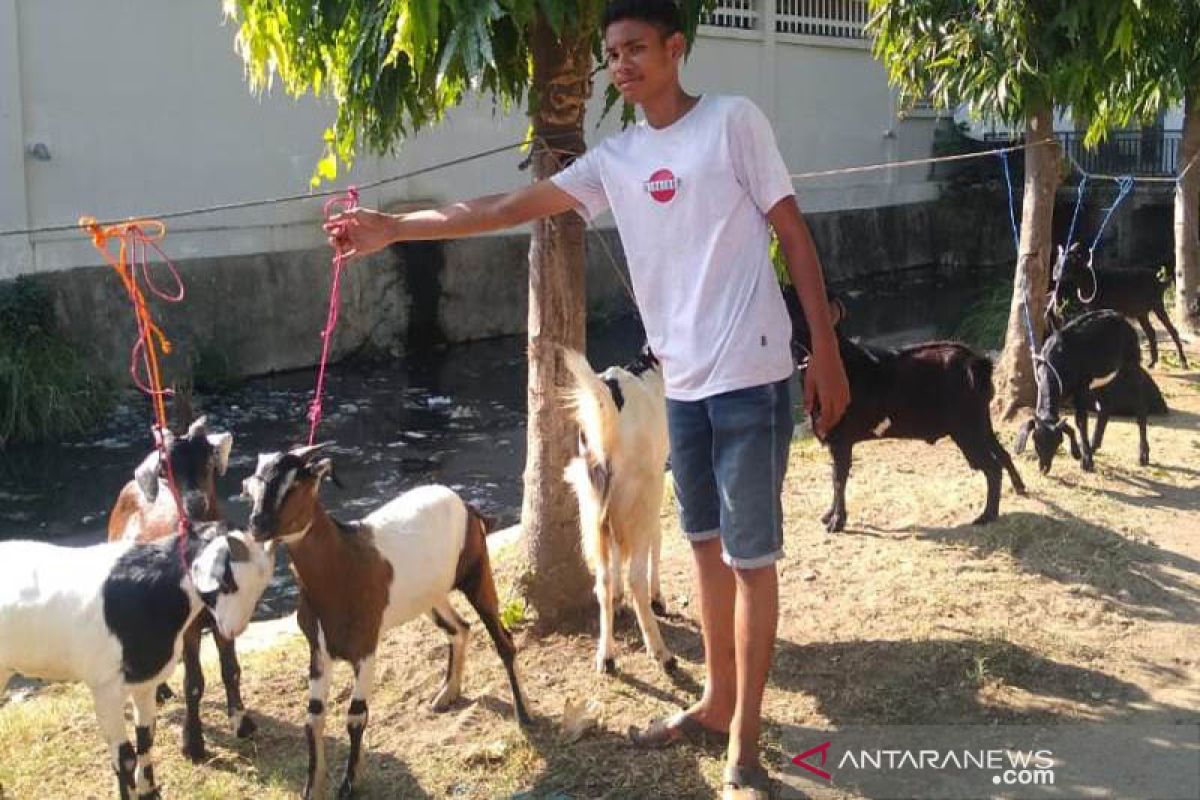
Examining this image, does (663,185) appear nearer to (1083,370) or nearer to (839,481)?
(839,481)

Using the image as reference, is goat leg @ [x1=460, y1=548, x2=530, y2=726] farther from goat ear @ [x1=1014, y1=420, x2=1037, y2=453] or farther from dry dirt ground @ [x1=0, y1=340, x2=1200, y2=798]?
goat ear @ [x1=1014, y1=420, x2=1037, y2=453]

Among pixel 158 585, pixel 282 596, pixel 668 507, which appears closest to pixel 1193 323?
pixel 668 507

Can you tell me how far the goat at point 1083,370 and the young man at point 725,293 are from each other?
406 centimetres

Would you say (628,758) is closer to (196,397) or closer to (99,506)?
(99,506)

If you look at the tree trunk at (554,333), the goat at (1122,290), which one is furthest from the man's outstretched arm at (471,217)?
the goat at (1122,290)

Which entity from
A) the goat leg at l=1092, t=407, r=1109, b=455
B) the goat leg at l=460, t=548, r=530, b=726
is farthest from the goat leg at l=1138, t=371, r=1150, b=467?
the goat leg at l=460, t=548, r=530, b=726

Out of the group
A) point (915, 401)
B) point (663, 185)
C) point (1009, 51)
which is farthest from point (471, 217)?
point (1009, 51)

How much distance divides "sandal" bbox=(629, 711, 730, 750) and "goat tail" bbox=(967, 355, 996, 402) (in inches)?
124

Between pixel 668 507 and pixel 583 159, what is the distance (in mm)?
3429

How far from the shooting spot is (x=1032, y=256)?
8445 millimetres

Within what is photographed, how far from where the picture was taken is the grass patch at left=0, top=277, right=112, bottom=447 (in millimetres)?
10156

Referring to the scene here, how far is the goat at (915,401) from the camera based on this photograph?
6.36 m

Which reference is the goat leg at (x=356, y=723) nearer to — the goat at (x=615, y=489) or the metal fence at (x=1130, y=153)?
the goat at (x=615, y=489)

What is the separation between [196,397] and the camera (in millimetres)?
11805
